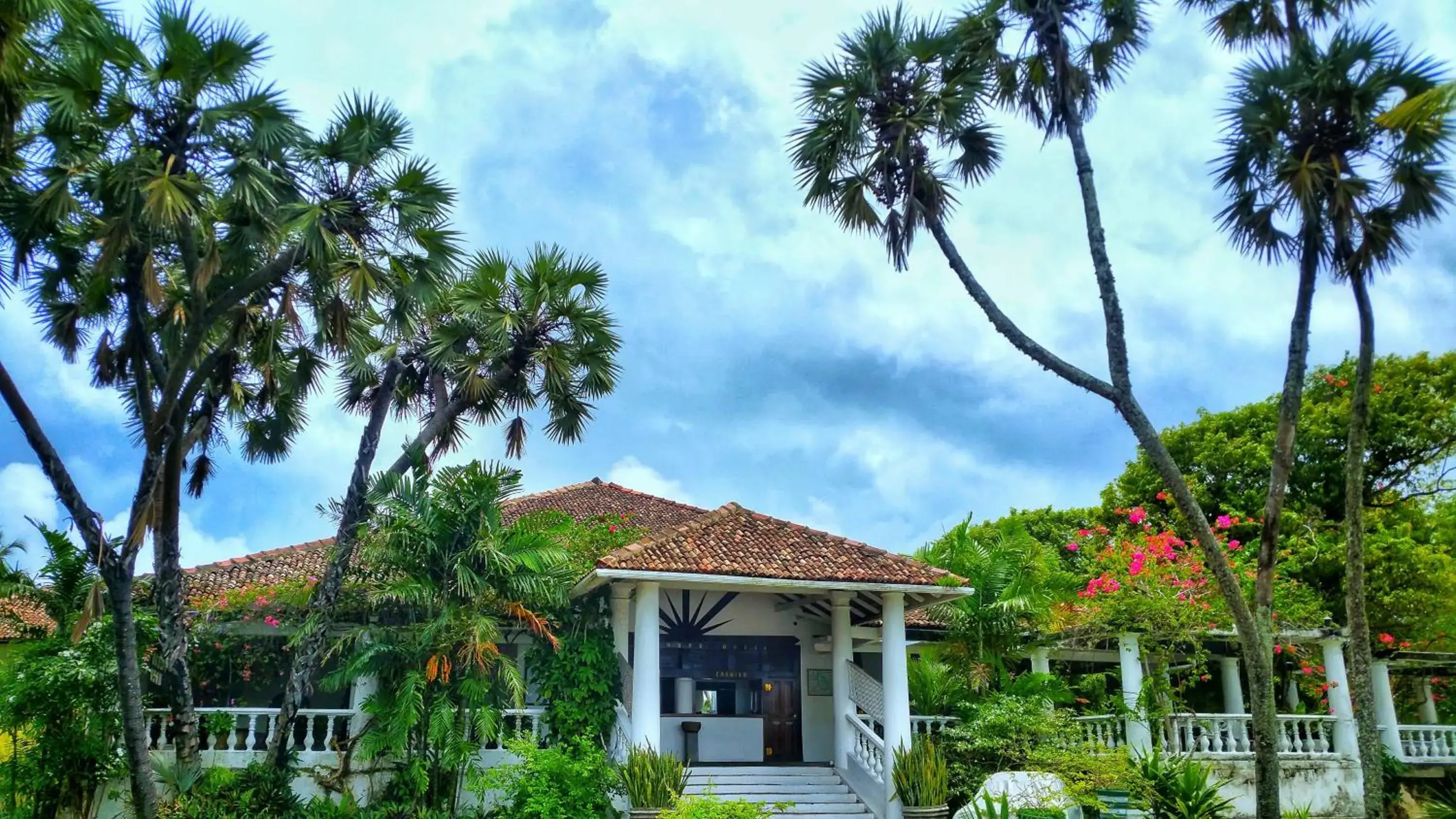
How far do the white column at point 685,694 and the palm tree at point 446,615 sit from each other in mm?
4507

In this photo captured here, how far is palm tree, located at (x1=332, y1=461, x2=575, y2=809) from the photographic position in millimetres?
14578

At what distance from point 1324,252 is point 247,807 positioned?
701 inches

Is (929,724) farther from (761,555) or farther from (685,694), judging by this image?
(685,694)

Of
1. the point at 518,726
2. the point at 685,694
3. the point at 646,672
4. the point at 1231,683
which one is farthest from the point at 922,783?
the point at 1231,683

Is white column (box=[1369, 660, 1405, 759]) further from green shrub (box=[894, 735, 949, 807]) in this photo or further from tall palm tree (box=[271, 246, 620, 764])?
tall palm tree (box=[271, 246, 620, 764])

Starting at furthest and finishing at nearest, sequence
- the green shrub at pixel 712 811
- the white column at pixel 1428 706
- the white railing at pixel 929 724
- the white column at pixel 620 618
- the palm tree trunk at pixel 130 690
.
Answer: the white column at pixel 1428 706 < the white railing at pixel 929 724 < the white column at pixel 620 618 < the palm tree trunk at pixel 130 690 < the green shrub at pixel 712 811

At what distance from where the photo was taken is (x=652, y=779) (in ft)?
47.5

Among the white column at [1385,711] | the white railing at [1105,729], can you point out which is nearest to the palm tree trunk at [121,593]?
the white railing at [1105,729]

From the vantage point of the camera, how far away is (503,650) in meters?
19.4

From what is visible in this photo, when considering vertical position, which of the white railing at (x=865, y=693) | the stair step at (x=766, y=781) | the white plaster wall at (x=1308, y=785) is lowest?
the white plaster wall at (x=1308, y=785)

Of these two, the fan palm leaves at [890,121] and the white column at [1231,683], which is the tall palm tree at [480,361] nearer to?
the fan palm leaves at [890,121]

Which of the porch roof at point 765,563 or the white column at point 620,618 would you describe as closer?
the porch roof at point 765,563

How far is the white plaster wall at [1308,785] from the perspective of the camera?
18.7 m

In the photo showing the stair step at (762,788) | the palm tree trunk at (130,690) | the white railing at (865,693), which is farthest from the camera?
the white railing at (865,693)
